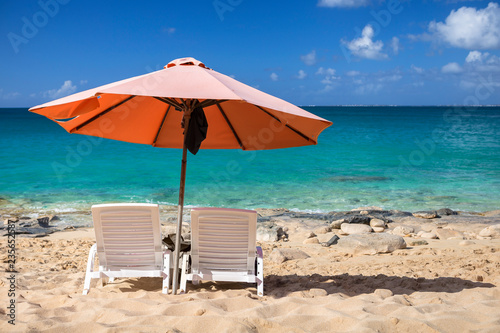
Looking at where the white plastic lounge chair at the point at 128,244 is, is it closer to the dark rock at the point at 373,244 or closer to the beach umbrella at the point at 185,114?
the beach umbrella at the point at 185,114

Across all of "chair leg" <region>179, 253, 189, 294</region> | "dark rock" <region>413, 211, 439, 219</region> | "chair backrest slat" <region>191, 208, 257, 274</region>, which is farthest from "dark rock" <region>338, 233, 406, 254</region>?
"dark rock" <region>413, 211, 439, 219</region>

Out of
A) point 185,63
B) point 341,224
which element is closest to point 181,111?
point 185,63

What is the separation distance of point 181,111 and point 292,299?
244 cm

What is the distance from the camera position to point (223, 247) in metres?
4.41

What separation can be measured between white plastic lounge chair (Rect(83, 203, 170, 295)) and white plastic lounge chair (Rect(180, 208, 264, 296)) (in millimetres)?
325

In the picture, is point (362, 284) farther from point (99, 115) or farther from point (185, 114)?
point (99, 115)

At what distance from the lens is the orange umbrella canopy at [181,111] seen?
3704 mm

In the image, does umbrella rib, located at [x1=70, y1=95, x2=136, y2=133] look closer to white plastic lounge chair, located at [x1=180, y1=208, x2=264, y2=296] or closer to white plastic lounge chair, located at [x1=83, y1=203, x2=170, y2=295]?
white plastic lounge chair, located at [x1=83, y1=203, x2=170, y2=295]

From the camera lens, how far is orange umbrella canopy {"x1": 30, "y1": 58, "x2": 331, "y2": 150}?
3.70 metres

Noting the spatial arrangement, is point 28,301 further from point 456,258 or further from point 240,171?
point 240,171

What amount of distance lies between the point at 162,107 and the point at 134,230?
1860mm

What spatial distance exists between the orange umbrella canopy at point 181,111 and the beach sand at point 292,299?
1.74 m

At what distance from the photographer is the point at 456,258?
6.51 meters

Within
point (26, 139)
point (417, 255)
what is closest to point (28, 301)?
point (417, 255)
